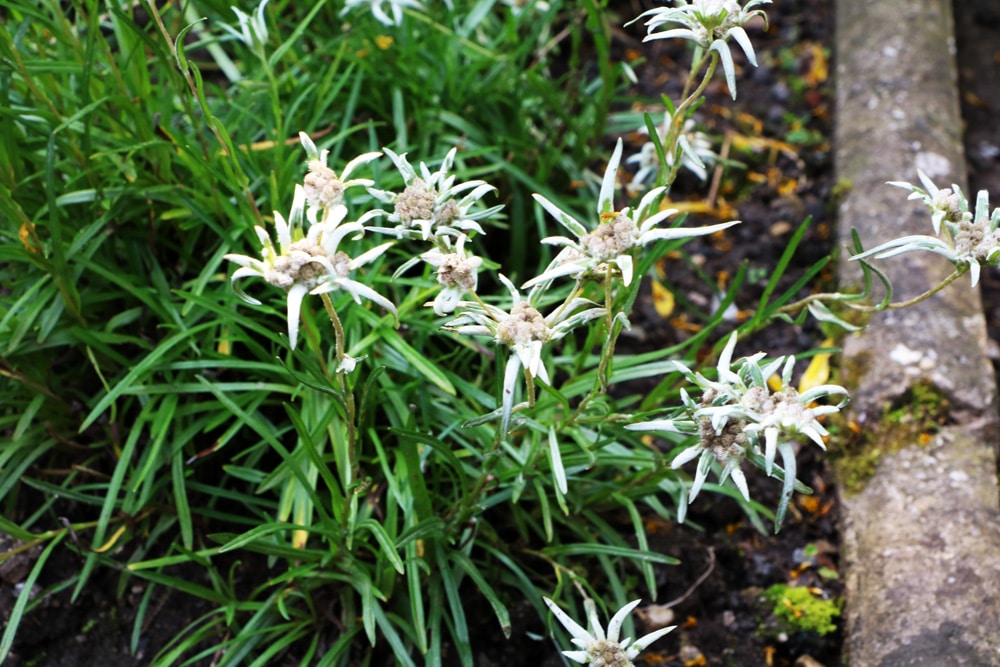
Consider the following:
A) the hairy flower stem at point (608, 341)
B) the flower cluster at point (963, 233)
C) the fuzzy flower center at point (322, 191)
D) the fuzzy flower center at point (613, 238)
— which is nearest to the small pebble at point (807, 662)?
the hairy flower stem at point (608, 341)

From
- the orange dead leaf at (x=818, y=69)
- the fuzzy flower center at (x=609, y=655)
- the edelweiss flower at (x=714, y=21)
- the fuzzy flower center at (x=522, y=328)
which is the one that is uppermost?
the edelweiss flower at (x=714, y=21)

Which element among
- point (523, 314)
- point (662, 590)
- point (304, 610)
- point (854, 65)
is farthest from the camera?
Answer: point (854, 65)

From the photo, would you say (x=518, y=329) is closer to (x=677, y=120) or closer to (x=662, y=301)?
(x=677, y=120)

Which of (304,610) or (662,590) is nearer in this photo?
(304,610)

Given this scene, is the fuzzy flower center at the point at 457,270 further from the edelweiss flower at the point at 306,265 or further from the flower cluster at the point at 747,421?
the flower cluster at the point at 747,421

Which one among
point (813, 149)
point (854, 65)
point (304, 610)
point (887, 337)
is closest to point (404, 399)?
point (304, 610)

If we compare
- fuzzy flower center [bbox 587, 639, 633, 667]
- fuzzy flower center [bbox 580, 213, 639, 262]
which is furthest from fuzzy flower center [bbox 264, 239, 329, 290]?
fuzzy flower center [bbox 587, 639, 633, 667]

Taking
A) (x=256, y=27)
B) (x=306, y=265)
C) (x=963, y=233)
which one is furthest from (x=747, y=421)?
(x=256, y=27)

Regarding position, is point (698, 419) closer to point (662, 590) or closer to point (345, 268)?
point (345, 268)
